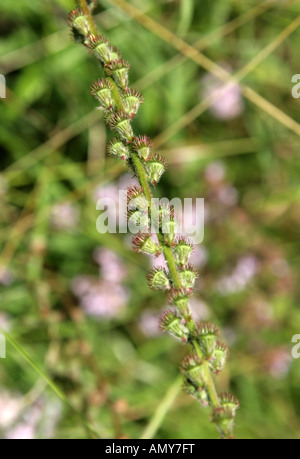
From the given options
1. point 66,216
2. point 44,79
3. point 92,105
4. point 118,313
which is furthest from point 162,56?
point 118,313

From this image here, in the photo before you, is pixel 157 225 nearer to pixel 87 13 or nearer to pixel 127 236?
pixel 87 13

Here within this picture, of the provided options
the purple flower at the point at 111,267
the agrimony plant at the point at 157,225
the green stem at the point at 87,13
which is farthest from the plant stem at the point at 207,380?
the purple flower at the point at 111,267

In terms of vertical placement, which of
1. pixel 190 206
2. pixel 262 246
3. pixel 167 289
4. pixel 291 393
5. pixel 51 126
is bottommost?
pixel 167 289

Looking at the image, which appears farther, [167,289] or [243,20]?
[243,20]

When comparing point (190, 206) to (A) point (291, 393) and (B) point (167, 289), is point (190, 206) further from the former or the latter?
(B) point (167, 289)

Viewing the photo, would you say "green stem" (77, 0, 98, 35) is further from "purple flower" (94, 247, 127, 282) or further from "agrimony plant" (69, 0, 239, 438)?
"purple flower" (94, 247, 127, 282)

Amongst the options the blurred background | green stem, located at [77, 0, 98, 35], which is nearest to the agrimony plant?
green stem, located at [77, 0, 98, 35]

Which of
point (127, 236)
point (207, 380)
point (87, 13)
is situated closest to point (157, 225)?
point (207, 380)
